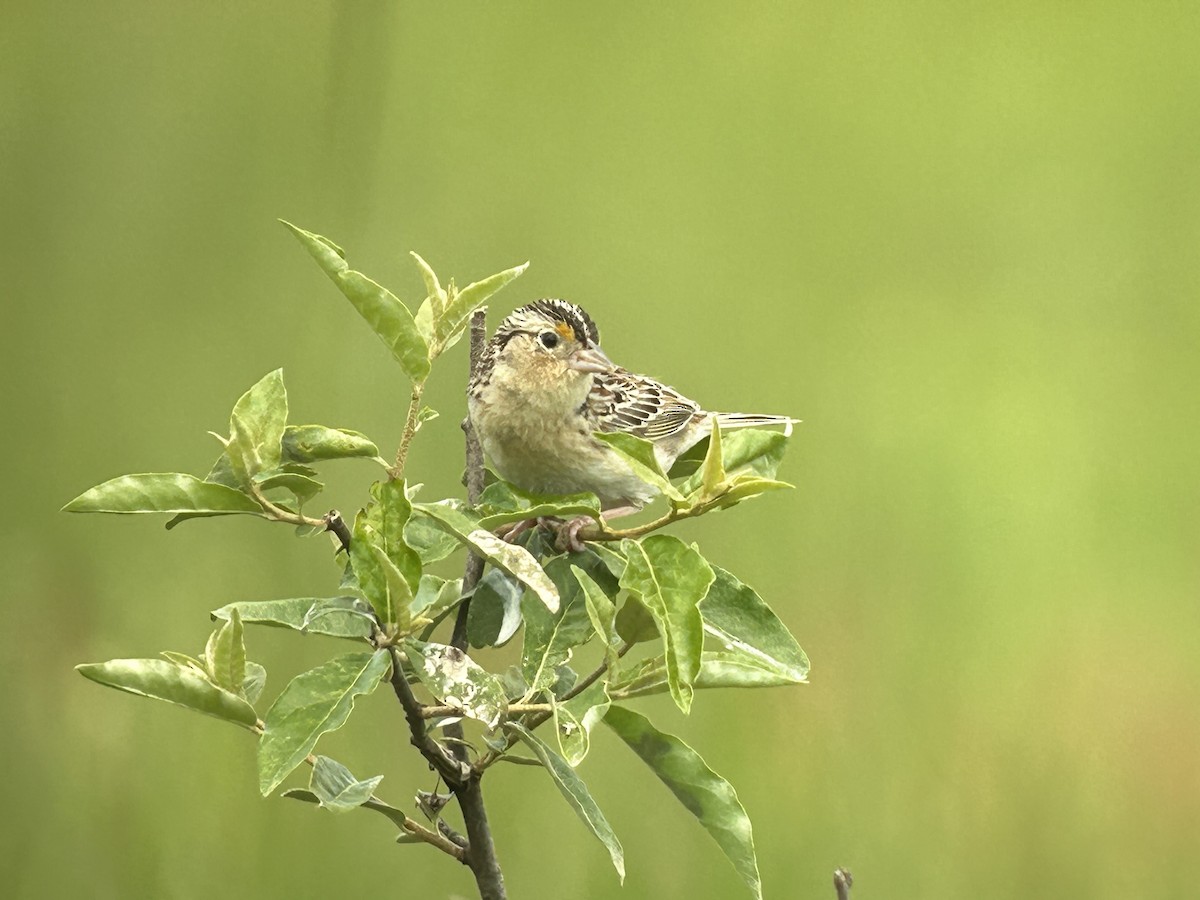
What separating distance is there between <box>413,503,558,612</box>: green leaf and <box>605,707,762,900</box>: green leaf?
0.39 ft

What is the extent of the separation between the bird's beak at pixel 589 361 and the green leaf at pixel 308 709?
0.59 m

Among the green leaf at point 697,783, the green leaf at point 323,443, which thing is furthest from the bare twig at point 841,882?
the green leaf at point 323,443

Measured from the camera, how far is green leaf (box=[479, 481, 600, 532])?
813mm

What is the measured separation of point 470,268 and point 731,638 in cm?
109

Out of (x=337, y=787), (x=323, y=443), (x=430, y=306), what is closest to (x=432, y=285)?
(x=430, y=306)

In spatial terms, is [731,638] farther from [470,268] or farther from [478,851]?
[470,268]

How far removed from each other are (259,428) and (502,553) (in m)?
0.17

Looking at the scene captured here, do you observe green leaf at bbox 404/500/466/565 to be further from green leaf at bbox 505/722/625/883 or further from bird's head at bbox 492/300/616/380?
bird's head at bbox 492/300/616/380

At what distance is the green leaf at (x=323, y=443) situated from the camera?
85 centimetres

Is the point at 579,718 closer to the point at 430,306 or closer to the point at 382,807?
the point at 382,807

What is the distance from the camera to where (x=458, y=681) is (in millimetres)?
818

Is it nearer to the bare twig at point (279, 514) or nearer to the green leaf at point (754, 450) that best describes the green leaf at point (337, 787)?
the bare twig at point (279, 514)

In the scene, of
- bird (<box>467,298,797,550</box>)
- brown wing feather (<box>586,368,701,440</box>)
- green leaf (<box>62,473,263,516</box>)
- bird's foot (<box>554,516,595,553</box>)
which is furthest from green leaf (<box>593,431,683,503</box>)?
brown wing feather (<box>586,368,701,440</box>)

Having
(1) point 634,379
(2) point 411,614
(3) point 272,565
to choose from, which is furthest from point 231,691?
(3) point 272,565
